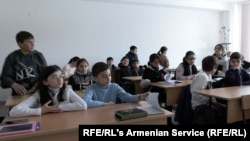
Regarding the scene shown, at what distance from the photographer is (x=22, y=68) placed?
101 inches

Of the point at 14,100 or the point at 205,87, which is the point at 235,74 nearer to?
the point at 205,87

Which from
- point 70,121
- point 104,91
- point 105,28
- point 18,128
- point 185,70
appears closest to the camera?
point 18,128

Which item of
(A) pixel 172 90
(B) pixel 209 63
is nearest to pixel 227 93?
A: (B) pixel 209 63

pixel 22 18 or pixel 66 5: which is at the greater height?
pixel 66 5

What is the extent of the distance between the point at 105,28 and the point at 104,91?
4.67 m

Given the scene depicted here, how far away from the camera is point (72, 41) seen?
245 inches

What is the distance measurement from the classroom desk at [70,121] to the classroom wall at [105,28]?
4570mm

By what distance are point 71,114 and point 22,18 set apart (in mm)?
4783

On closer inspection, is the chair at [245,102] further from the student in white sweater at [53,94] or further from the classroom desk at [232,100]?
the student in white sweater at [53,94]

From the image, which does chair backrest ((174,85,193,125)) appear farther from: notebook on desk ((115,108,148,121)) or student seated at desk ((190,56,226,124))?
notebook on desk ((115,108,148,121))

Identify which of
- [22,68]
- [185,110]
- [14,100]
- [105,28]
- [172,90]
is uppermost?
[105,28]

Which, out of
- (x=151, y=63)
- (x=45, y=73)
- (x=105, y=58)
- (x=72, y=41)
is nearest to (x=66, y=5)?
(x=72, y=41)

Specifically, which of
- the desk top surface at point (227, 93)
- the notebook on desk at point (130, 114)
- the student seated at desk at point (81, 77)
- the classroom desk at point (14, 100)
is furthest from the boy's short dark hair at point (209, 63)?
the classroom desk at point (14, 100)

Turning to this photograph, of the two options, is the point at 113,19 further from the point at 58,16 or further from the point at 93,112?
the point at 93,112
